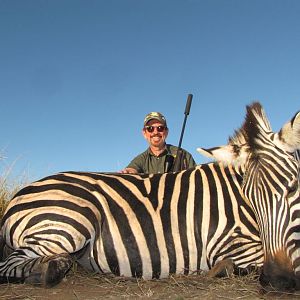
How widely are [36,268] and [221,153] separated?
1598 millimetres

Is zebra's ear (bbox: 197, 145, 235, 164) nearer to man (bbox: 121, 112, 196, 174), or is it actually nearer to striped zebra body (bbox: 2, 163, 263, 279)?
striped zebra body (bbox: 2, 163, 263, 279)

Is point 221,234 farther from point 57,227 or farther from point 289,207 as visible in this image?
point 57,227

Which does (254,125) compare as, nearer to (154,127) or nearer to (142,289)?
(142,289)

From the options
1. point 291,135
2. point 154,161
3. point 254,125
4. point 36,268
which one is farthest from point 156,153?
point 36,268

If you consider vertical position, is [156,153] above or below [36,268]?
above

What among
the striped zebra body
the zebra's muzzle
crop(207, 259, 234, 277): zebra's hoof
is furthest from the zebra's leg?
the zebra's muzzle

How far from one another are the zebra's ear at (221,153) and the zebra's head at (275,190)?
0.10 metres

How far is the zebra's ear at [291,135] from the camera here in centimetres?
282

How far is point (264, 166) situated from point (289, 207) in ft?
1.11

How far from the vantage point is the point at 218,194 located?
3.40 m

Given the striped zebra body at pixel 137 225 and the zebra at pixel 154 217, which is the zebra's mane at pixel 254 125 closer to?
the zebra at pixel 154 217

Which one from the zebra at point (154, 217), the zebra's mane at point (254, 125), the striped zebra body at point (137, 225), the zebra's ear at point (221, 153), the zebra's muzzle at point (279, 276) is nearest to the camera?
the zebra's muzzle at point (279, 276)

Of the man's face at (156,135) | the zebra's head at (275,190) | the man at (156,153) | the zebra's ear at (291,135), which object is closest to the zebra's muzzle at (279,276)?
the zebra's head at (275,190)

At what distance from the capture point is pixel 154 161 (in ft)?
20.3
